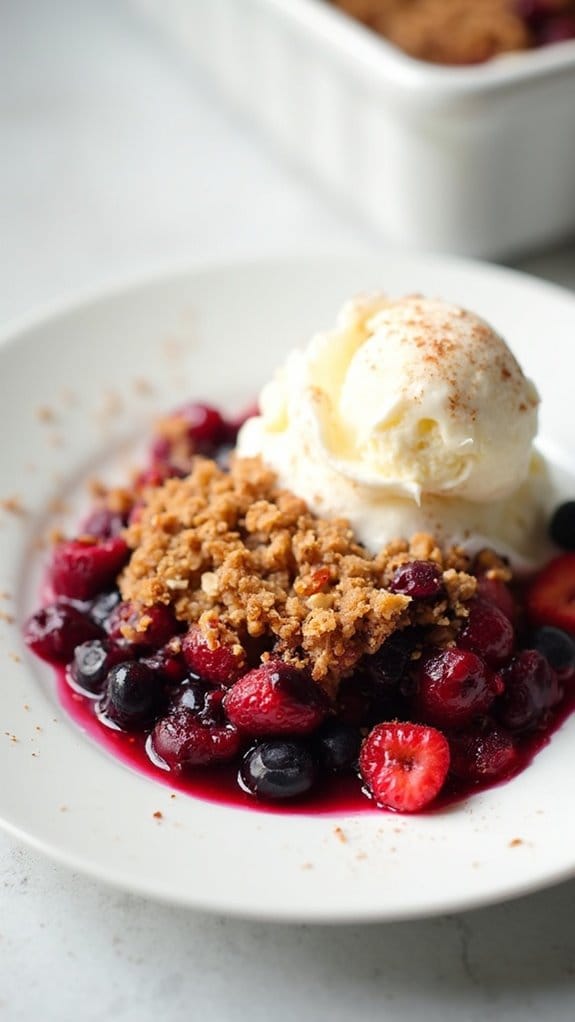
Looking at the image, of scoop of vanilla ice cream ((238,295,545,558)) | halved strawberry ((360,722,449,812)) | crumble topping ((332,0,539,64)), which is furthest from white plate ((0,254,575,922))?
crumble topping ((332,0,539,64))

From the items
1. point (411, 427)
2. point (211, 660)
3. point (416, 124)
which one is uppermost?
point (416, 124)

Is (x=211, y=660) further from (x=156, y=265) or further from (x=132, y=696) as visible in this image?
(x=156, y=265)

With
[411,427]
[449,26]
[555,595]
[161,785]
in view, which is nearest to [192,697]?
[161,785]

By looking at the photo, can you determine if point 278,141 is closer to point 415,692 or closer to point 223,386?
point 223,386

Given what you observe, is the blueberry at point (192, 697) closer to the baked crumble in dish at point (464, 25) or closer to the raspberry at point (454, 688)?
the raspberry at point (454, 688)

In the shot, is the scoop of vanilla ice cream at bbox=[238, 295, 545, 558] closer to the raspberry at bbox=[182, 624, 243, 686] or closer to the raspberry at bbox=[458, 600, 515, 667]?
the raspberry at bbox=[458, 600, 515, 667]

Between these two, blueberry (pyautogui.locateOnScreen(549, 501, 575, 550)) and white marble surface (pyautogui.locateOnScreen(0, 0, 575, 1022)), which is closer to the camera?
white marble surface (pyautogui.locateOnScreen(0, 0, 575, 1022))
